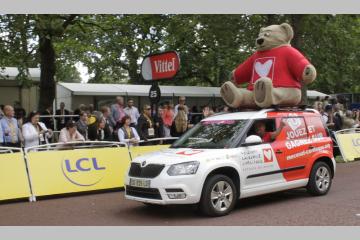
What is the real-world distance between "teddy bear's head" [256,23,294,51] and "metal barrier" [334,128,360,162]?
6085mm

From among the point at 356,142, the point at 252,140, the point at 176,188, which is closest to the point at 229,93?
the point at 252,140

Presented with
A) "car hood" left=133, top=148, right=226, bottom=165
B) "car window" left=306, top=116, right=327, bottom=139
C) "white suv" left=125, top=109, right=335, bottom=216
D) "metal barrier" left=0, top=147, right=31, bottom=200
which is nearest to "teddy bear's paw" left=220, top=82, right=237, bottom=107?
"white suv" left=125, top=109, right=335, bottom=216

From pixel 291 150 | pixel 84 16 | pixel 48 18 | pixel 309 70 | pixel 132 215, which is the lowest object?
A: pixel 132 215

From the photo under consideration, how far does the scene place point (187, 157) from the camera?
7727 mm

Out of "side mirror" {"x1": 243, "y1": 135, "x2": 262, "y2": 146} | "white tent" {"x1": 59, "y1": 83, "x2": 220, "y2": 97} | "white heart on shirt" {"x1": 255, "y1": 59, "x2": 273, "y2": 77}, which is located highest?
"white tent" {"x1": 59, "y1": 83, "x2": 220, "y2": 97}

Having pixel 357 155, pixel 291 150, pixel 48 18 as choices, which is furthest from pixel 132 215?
pixel 357 155

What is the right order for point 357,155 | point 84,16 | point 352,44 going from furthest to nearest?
point 352,44 < point 84,16 < point 357,155

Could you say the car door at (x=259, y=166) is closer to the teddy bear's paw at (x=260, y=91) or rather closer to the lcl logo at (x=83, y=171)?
the teddy bear's paw at (x=260, y=91)

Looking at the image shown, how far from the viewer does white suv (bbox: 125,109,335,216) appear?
7.57 metres

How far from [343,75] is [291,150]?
1957 centimetres

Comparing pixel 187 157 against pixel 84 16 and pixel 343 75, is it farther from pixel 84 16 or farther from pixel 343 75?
pixel 343 75

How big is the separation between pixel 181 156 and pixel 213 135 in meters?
1.03

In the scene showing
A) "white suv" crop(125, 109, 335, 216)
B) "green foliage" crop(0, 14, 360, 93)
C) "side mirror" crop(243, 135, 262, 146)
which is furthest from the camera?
"green foliage" crop(0, 14, 360, 93)

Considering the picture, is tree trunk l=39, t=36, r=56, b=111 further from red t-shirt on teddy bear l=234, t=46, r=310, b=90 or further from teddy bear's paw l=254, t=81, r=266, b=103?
teddy bear's paw l=254, t=81, r=266, b=103
